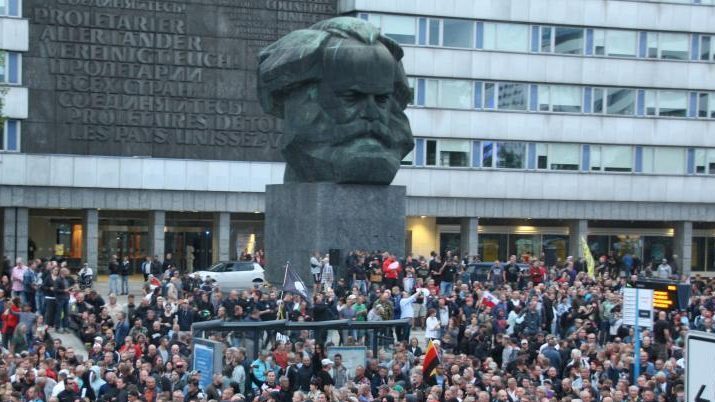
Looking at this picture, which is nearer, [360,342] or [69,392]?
[69,392]

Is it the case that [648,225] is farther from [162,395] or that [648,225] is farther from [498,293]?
[162,395]

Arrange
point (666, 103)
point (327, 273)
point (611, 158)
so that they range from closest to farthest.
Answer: point (327, 273) → point (611, 158) → point (666, 103)

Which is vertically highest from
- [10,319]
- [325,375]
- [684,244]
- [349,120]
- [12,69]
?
[12,69]

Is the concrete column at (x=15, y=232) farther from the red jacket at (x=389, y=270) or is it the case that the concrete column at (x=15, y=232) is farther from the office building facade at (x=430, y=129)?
the red jacket at (x=389, y=270)

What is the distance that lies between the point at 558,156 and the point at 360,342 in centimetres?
3476

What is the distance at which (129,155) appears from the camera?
1881 inches

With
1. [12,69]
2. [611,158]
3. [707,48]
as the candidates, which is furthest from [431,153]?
[12,69]

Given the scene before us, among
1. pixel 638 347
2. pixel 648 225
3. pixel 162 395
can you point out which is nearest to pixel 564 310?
pixel 638 347

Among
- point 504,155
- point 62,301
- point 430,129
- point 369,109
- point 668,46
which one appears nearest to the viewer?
point 62,301

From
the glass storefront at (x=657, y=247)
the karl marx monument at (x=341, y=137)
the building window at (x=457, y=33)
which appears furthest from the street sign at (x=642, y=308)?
the glass storefront at (x=657, y=247)

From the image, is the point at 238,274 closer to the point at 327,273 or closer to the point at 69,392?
the point at 327,273

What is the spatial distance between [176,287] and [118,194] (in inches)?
826

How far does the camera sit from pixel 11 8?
46.2m

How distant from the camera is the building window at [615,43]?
55.7 meters
